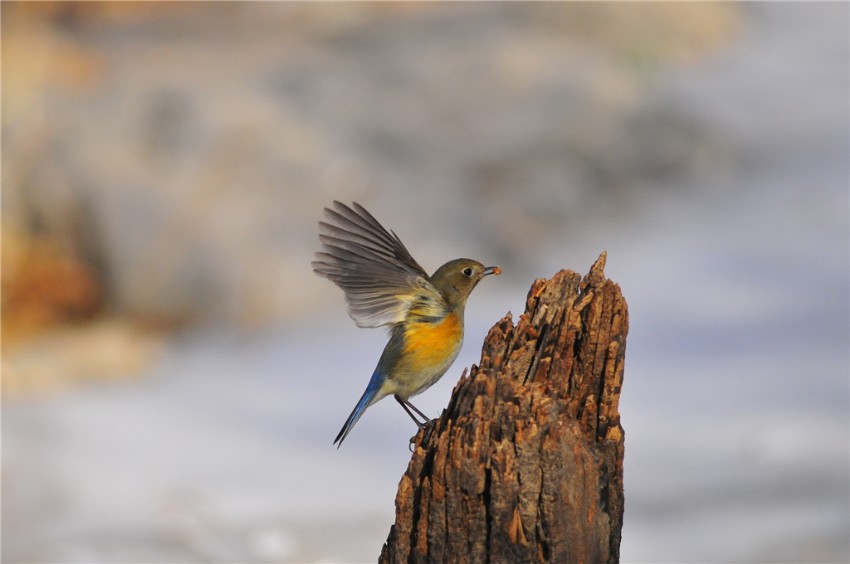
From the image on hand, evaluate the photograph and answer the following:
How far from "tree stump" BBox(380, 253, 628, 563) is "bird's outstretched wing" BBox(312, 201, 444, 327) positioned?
0.79m

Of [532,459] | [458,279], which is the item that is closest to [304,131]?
[458,279]

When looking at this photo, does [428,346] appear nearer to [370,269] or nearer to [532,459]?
[370,269]

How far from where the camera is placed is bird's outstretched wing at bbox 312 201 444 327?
3607 mm

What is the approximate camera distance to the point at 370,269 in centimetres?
368

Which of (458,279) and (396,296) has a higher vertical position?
(458,279)

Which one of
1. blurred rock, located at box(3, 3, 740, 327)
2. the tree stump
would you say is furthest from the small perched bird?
blurred rock, located at box(3, 3, 740, 327)

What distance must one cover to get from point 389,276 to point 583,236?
21.1 feet

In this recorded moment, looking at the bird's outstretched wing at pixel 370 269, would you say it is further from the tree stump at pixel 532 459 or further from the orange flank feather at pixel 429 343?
the tree stump at pixel 532 459

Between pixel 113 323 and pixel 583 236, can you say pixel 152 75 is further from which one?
pixel 583 236

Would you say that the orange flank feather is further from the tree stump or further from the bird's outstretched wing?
the tree stump

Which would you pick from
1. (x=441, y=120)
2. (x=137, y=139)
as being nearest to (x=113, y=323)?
(x=137, y=139)

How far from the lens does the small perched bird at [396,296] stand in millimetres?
3629

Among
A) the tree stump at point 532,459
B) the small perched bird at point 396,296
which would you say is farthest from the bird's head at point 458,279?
the tree stump at point 532,459

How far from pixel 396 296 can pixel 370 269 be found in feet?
0.49
